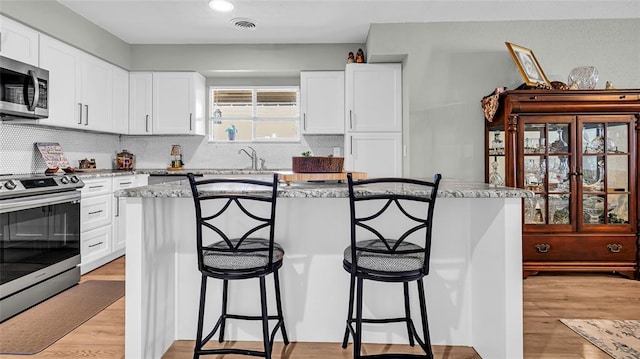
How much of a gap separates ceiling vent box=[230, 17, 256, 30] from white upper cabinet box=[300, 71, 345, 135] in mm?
830

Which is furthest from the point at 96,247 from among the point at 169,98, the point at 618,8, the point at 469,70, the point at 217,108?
the point at 618,8

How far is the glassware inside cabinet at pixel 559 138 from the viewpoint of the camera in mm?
3469

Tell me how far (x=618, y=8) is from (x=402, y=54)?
203cm

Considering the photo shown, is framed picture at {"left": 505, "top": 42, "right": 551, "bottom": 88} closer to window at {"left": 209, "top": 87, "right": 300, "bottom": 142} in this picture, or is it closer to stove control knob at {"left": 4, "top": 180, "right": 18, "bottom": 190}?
window at {"left": 209, "top": 87, "right": 300, "bottom": 142}

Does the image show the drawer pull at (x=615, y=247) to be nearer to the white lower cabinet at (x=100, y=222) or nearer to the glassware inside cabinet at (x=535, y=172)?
the glassware inside cabinet at (x=535, y=172)

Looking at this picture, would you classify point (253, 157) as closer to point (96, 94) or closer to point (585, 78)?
point (96, 94)

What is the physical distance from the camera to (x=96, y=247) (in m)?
3.62

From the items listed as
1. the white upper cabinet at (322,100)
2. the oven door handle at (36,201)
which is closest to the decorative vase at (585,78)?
the white upper cabinet at (322,100)

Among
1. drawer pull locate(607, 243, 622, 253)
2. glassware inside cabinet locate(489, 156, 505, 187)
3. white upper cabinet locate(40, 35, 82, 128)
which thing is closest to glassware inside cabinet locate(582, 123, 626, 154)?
glassware inside cabinet locate(489, 156, 505, 187)

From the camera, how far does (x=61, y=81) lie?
354cm

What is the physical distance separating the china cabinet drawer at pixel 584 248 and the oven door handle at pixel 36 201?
156 inches

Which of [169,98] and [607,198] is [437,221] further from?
[169,98]

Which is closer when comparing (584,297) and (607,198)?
(584,297)

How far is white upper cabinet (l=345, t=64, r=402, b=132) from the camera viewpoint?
14.0 feet
